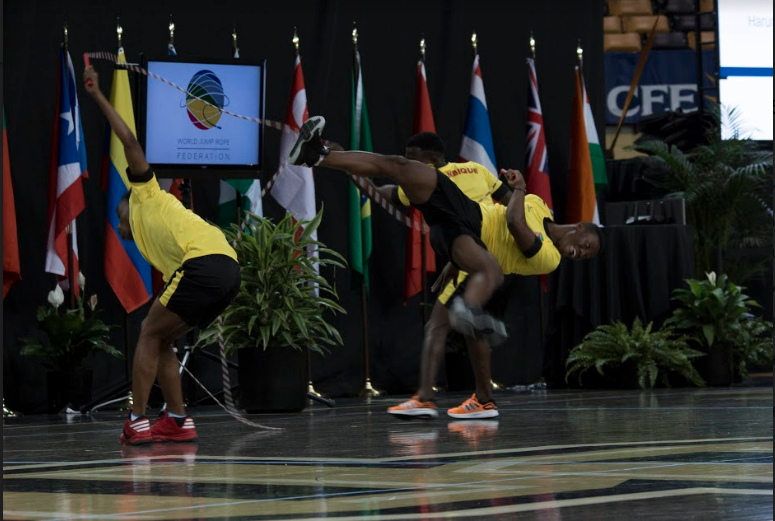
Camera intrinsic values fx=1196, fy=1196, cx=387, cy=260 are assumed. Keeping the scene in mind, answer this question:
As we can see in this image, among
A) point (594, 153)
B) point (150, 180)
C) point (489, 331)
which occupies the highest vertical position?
point (594, 153)

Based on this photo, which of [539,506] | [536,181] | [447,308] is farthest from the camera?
[536,181]

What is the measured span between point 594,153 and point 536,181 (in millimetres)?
630

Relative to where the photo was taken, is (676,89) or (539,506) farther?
(676,89)

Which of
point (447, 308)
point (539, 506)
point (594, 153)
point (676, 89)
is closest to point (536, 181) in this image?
point (594, 153)

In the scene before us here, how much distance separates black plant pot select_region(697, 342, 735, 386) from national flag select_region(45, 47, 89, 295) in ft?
14.6

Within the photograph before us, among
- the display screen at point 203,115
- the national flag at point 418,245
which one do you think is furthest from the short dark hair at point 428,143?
the national flag at point 418,245

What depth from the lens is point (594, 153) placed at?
9633 millimetres

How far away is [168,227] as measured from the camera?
492 centimetres

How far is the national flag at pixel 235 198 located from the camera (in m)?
8.35

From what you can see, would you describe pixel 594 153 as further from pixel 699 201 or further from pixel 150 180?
pixel 150 180

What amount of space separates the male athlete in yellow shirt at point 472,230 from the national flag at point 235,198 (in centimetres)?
269

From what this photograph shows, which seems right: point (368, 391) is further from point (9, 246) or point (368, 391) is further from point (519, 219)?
point (519, 219)

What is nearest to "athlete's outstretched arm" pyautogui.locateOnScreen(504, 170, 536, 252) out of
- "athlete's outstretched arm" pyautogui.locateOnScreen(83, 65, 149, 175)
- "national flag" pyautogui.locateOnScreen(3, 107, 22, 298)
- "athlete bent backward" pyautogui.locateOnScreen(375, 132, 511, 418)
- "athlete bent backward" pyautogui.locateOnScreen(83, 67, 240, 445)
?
"athlete bent backward" pyautogui.locateOnScreen(375, 132, 511, 418)

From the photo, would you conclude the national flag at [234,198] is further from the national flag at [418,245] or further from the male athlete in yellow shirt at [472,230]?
the male athlete in yellow shirt at [472,230]
